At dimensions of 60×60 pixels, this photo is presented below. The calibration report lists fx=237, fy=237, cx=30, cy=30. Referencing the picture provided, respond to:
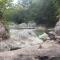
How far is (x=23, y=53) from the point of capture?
990cm

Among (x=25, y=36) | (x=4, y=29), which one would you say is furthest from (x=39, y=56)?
(x=25, y=36)

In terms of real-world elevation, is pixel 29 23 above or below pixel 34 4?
below

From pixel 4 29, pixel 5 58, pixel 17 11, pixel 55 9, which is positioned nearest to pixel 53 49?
pixel 5 58

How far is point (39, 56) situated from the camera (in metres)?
9.83

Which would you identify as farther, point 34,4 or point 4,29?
point 34,4

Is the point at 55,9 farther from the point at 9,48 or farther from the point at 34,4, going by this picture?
the point at 9,48

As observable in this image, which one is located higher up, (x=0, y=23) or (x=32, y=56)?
(x=0, y=23)

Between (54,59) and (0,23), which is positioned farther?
(0,23)

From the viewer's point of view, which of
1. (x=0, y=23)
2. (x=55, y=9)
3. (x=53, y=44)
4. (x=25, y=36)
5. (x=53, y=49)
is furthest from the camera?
(x=55, y=9)

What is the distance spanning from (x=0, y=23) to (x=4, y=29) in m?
0.40

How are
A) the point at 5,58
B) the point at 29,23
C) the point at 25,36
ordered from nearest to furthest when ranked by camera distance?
1. the point at 5,58
2. the point at 25,36
3. the point at 29,23

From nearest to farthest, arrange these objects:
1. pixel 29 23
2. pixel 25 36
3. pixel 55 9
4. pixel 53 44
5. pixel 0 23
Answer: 1. pixel 53 44
2. pixel 0 23
3. pixel 25 36
4. pixel 55 9
5. pixel 29 23

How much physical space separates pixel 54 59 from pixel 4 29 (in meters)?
4.37

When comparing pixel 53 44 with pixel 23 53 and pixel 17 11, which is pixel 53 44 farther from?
pixel 17 11
